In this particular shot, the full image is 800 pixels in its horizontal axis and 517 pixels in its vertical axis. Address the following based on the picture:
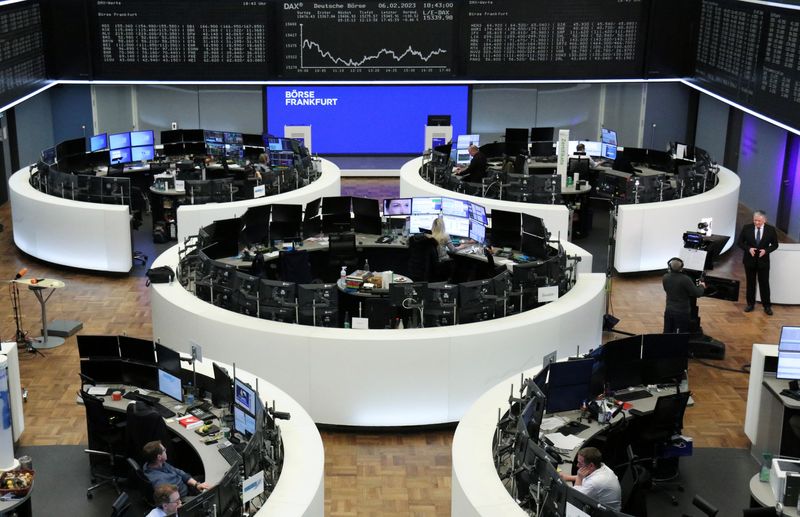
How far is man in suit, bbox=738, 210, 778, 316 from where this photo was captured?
43.6ft

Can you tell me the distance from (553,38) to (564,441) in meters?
12.1

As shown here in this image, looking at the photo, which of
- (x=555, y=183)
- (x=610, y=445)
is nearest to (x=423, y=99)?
(x=555, y=183)

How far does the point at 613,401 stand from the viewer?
9188 millimetres

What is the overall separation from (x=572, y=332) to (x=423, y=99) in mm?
10607

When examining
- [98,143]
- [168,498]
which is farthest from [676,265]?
[98,143]

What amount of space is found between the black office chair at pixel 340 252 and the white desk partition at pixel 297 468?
453cm

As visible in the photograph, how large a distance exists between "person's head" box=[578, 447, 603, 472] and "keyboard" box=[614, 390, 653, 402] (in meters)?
1.86

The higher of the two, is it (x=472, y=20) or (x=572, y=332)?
(x=472, y=20)

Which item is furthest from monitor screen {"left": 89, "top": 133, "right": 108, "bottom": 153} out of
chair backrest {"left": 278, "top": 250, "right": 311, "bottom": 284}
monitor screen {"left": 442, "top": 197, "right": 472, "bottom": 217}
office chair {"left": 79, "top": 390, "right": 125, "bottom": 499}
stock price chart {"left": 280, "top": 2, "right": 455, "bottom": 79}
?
office chair {"left": 79, "top": 390, "right": 125, "bottom": 499}

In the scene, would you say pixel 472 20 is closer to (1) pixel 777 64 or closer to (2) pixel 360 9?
(2) pixel 360 9

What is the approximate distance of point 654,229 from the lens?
14.7 m

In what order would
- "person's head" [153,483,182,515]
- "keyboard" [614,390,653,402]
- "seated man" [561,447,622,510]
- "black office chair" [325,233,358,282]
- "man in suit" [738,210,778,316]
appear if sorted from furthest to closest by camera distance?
1. "man in suit" [738,210,778,316]
2. "black office chair" [325,233,358,282]
3. "keyboard" [614,390,653,402]
4. "seated man" [561,447,622,510]
5. "person's head" [153,483,182,515]

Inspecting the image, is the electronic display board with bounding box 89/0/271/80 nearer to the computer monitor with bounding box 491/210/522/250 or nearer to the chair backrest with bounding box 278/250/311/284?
the computer monitor with bounding box 491/210/522/250

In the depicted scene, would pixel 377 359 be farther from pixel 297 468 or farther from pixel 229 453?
pixel 297 468
